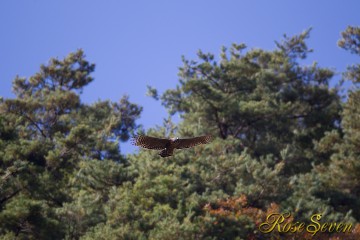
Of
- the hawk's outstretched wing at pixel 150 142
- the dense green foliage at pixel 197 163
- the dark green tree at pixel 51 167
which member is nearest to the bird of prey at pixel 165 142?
the hawk's outstretched wing at pixel 150 142

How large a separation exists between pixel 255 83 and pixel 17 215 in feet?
42.2

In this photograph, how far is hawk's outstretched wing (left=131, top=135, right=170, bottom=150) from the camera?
8671 mm

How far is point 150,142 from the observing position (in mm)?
8844

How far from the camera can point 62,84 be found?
25594mm

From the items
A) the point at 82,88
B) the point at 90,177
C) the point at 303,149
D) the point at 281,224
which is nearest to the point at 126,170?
the point at 90,177

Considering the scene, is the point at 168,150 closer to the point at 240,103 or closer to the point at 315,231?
the point at 315,231

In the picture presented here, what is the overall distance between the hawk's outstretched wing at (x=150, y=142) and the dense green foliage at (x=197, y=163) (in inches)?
125

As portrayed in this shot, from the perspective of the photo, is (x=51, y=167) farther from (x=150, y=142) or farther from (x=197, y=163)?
(x=150, y=142)

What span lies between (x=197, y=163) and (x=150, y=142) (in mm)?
6637

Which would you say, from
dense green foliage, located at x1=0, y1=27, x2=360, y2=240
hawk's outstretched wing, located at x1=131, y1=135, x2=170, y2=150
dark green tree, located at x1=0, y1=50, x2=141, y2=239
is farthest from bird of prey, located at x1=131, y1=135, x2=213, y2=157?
dark green tree, located at x1=0, y1=50, x2=141, y2=239

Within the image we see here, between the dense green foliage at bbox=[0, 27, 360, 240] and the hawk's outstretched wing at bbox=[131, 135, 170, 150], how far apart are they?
3.17m

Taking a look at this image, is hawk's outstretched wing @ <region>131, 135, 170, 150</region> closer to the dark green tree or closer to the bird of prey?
the bird of prey

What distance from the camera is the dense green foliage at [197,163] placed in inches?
490

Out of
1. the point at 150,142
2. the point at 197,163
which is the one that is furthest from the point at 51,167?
the point at 150,142
